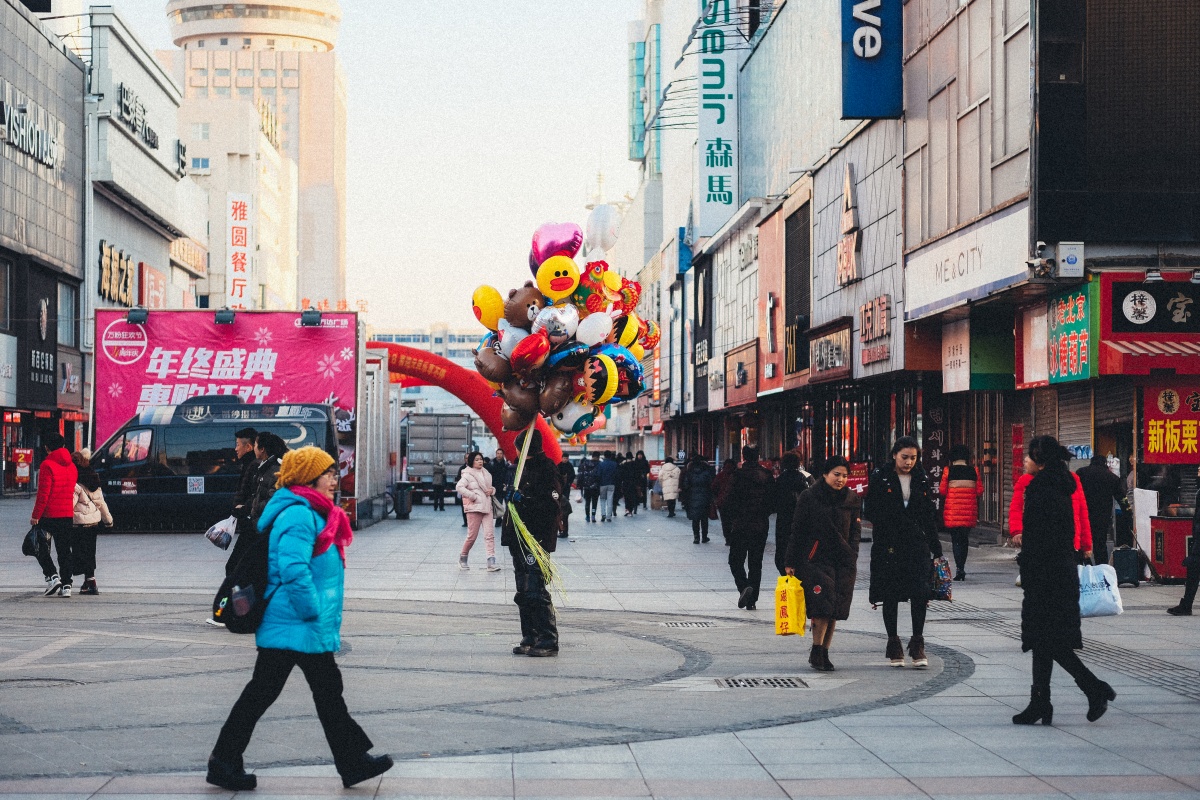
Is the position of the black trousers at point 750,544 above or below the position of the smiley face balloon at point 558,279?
below

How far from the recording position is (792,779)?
7.33 meters

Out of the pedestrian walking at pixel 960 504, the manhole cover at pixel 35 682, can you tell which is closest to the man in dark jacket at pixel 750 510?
the pedestrian walking at pixel 960 504

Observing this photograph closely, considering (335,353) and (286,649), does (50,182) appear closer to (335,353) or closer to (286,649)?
(335,353)

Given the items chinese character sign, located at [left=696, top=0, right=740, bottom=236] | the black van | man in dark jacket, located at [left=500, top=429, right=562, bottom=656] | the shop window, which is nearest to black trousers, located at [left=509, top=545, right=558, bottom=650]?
man in dark jacket, located at [left=500, top=429, right=562, bottom=656]

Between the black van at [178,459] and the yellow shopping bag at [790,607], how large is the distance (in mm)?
18525

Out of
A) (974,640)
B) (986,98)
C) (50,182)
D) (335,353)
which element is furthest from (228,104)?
(974,640)

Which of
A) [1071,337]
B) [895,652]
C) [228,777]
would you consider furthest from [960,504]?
[228,777]

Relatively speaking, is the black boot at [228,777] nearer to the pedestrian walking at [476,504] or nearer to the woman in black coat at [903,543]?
the woman in black coat at [903,543]

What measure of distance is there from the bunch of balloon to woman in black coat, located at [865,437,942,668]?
2.65 m

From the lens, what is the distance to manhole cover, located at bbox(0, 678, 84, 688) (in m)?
10.0

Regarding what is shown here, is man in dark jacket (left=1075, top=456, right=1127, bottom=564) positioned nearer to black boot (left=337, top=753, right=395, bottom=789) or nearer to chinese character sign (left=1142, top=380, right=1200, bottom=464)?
chinese character sign (left=1142, top=380, right=1200, bottom=464)

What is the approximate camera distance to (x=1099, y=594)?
10281 mm

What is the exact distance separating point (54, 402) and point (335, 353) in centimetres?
3181

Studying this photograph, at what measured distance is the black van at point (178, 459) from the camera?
94.5 ft
